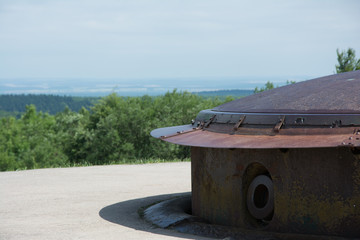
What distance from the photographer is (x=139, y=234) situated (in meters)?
6.21

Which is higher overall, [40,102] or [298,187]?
[298,187]

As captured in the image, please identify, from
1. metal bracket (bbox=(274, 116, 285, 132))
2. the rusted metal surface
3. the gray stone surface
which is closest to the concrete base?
the gray stone surface

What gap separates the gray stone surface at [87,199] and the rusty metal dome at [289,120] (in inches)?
47.1

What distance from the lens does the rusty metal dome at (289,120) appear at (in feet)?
18.0

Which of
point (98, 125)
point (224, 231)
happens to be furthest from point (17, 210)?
point (98, 125)

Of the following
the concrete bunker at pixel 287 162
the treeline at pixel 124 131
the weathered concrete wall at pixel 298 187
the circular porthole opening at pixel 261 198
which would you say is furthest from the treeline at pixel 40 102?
the circular porthole opening at pixel 261 198

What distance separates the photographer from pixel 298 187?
18.9ft

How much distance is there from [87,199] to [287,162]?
167 inches

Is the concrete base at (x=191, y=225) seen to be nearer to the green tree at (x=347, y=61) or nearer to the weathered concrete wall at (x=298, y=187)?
the weathered concrete wall at (x=298, y=187)

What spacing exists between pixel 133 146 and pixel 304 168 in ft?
109

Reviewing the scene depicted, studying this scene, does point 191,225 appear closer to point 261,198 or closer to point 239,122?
point 261,198

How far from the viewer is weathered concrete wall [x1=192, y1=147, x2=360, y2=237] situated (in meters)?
5.55

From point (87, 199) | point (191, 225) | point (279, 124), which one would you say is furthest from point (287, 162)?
point (87, 199)

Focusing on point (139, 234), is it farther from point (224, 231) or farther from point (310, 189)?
point (310, 189)
